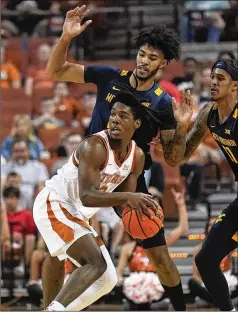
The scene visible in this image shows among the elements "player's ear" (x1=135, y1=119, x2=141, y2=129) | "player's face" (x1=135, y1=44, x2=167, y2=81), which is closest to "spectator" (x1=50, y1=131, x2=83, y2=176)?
"player's face" (x1=135, y1=44, x2=167, y2=81)

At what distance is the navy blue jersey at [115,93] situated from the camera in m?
7.39

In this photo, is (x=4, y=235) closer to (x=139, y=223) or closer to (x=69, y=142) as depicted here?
(x=69, y=142)

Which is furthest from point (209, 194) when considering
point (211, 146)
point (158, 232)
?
point (158, 232)

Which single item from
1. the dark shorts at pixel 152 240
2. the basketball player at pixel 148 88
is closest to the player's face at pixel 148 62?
the basketball player at pixel 148 88

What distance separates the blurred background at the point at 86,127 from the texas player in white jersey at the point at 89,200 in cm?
214

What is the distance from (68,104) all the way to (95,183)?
7.34 meters

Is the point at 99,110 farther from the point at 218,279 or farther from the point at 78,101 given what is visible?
the point at 78,101

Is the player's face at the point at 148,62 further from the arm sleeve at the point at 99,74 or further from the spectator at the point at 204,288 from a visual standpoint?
the spectator at the point at 204,288

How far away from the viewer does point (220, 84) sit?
7238mm

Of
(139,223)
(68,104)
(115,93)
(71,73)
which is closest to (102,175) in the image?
(139,223)

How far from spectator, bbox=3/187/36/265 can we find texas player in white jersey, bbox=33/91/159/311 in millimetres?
3389

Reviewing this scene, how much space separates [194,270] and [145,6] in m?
7.16

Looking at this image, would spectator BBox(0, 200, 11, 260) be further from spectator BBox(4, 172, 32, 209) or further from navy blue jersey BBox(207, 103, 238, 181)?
navy blue jersey BBox(207, 103, 238, 181)

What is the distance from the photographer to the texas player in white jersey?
6.54m
